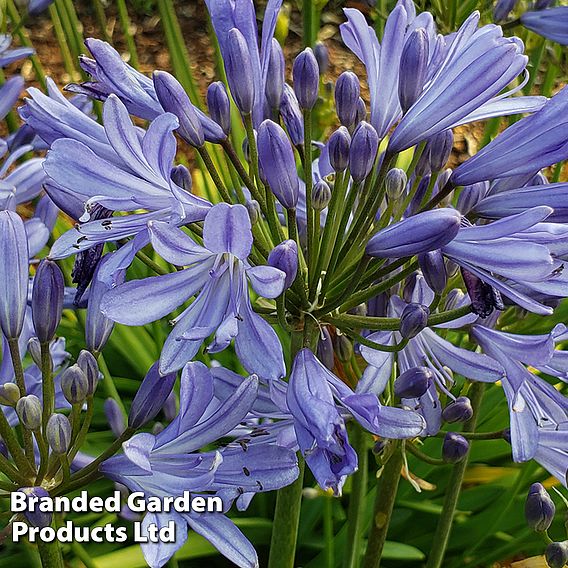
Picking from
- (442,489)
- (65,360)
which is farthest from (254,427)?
(442,489)

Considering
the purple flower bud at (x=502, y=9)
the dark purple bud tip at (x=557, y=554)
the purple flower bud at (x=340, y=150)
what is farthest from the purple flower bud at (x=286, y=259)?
the purple flower bud at (x=502, y=9)

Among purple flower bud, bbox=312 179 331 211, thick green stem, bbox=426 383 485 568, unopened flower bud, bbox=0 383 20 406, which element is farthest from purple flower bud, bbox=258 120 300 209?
thick green stem, bbox=426 383 485 568

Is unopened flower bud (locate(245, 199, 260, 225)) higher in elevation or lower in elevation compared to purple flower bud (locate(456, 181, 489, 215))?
higher

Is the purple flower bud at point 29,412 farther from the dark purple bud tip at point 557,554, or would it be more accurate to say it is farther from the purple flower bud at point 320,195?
the dark purple bud tip at point 557,554

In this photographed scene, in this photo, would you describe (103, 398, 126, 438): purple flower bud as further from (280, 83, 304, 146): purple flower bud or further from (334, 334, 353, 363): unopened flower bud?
(280, 83, 304, 146): purple flower bud

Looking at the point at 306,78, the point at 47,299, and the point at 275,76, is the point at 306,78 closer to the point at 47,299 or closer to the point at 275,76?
the point at 275,76

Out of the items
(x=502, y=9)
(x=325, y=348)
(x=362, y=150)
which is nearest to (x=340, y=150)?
(x=362, y=150)
